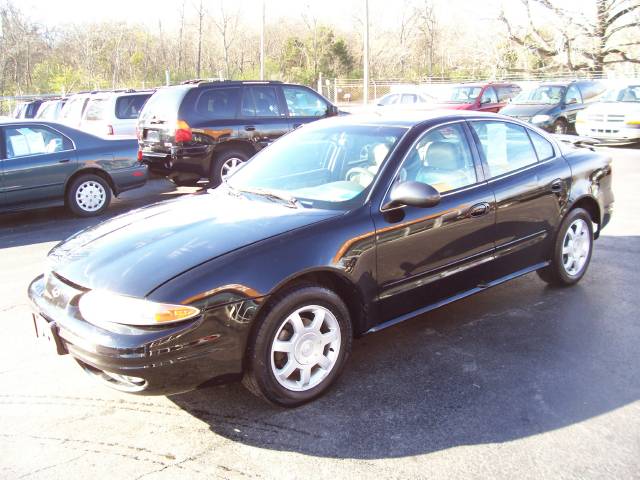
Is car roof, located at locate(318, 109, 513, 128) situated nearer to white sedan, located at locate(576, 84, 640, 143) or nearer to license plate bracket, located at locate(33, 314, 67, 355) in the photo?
license plate bracket, located at locate(33, 314, 67, 355)

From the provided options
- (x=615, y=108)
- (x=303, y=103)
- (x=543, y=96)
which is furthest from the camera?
(x=543, y=96)

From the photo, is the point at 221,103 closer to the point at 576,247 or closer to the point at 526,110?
the point at 576,247

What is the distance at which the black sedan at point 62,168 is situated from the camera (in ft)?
27.0

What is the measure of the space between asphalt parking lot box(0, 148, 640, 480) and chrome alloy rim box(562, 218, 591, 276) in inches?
23.5

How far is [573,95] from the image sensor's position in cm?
1706

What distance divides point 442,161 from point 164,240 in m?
1.97

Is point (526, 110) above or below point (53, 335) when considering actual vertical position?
above

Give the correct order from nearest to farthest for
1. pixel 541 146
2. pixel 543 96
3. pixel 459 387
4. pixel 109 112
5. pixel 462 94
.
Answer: pixel 459 387
pixel 541 146
pixel 109 112
pixel 543 96
pixel 462 94

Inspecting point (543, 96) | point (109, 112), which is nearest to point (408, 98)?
point (543, 96)

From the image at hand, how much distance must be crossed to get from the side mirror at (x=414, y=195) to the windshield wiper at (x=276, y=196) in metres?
0.61

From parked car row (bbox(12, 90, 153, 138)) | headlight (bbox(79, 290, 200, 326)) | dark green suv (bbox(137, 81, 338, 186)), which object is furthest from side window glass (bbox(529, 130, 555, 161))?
parked car row (bbox(12, 90, 153, 138))

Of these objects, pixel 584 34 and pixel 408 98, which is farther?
pixel 584 34

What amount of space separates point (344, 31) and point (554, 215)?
62907 mm

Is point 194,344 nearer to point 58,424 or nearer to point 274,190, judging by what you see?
point 58,424
